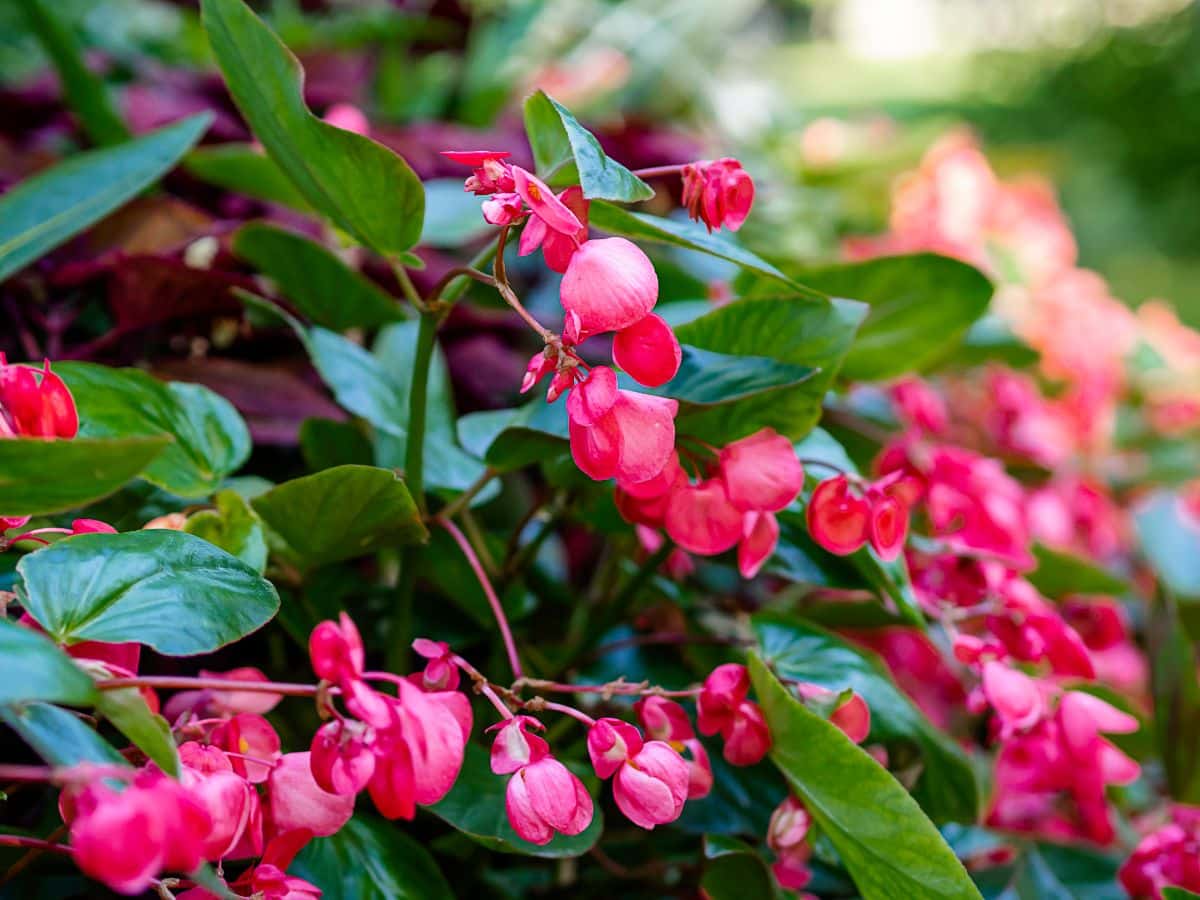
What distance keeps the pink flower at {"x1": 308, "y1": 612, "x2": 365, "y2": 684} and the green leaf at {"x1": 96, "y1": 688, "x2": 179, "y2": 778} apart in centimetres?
4

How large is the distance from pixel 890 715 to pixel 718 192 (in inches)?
9.7

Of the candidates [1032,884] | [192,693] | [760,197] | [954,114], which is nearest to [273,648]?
[192,693]

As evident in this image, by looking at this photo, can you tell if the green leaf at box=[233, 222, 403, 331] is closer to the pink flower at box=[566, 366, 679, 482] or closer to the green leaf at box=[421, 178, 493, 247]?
the green leaf at box=[421, 178, 493, 247]

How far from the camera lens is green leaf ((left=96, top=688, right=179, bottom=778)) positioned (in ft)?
0.92

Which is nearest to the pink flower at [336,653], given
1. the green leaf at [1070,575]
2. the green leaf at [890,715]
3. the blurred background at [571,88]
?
the green leaf at [890,715]

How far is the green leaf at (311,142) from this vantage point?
16.0 inches

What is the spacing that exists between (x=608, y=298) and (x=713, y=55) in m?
1.70

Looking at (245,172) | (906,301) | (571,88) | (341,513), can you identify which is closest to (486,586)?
(341,513)

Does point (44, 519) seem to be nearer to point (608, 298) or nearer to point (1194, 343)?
point (608, 298)

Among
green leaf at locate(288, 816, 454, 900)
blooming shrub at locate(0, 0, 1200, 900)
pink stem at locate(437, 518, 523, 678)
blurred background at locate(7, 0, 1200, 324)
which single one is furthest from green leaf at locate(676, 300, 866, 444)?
blurred background at locate(7, 0, 1200, 324)

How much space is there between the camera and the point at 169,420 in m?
0.47

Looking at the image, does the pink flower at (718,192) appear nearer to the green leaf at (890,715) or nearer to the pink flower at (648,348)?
the pink flower at (648,348)

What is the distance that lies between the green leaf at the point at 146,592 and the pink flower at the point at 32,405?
0.12 ft

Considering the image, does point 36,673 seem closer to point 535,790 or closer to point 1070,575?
point 535,790
